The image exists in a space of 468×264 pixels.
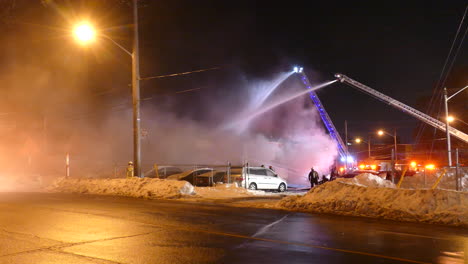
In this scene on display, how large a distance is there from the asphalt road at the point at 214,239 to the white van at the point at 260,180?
1024 centimetres

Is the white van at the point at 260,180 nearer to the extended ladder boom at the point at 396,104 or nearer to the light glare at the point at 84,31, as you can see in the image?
the light glare at the point at 84,31

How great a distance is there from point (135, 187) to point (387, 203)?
1155cm

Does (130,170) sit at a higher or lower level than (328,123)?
lower

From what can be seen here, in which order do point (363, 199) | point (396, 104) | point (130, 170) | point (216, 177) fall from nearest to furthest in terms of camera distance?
1. point (363, 199)
2. point (130, 170)
3. point (216, 177)
4. point (396, 104)

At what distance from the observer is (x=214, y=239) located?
27.4 ft

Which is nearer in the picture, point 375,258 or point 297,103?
point 375,258

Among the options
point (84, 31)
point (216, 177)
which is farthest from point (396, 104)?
point (84, 31)

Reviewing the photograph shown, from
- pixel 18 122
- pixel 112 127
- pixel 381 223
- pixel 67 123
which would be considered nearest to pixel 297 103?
pixel 112 127

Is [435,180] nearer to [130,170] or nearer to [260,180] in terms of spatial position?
[260,180]

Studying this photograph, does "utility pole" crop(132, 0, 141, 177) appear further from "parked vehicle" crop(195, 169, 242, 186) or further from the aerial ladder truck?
the aerial ladder truck

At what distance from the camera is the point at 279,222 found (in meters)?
11.0

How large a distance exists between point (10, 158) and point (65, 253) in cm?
3523

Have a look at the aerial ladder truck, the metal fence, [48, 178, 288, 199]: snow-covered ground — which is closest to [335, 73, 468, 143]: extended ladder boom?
the aerial ladder truck

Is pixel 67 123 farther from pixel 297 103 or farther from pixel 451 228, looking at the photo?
pixel 451 228
